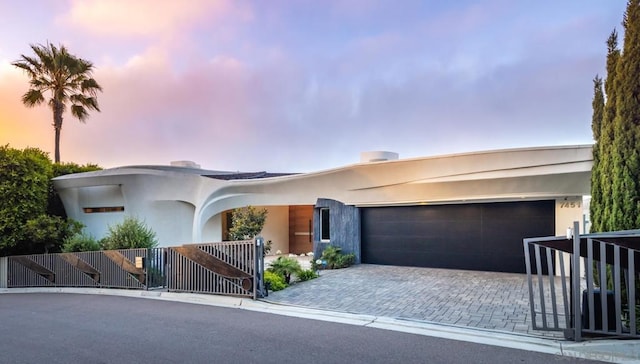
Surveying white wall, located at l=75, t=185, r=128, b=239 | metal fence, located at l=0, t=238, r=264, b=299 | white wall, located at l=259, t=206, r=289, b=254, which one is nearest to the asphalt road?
metal fence, located at l=0, t=238, r=264, b=299

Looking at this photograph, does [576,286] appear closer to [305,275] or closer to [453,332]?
[453,332]

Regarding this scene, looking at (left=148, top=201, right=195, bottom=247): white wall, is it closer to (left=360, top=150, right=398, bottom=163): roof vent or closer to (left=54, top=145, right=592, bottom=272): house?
(left=54, top=145, right=592, bottom=272): house

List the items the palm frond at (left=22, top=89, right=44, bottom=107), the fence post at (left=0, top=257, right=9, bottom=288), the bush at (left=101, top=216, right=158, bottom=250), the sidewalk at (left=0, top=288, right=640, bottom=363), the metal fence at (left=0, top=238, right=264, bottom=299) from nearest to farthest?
the sidewalk at (left=0, top=288, right=640, bottom=363) < the metal fence at (left=0, top=238, right=264, bottom=299) < the bush at (left=101, top=216, right=158, bottom=250) < the fence post at (left=0, top=257, right=9, bottom=288) < the palm frond at (left=22, top=89, right=44, bottom=107)

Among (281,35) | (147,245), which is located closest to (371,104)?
(281,35)

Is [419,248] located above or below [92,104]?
below

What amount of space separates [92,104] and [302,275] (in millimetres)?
18919

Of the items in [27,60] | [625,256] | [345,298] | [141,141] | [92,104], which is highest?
[27,60]

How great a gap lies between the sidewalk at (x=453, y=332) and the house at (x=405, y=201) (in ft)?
22.6

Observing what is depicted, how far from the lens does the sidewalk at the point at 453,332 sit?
5254 mm

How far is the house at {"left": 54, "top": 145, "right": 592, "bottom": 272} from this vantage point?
12469 mm

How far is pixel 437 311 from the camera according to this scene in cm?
811

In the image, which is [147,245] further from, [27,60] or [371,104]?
[27,60]

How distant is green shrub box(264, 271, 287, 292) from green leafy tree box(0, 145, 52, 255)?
47.5ft

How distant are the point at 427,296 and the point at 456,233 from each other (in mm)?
5209
